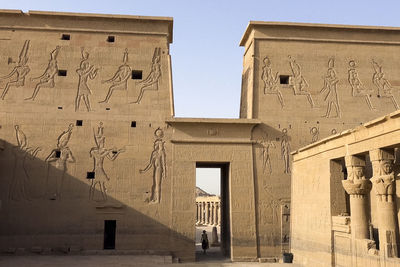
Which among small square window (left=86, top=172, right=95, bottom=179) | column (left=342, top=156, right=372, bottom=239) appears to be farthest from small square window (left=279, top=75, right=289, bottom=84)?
small square window (left=86, top=172, right=95, bottom=179)

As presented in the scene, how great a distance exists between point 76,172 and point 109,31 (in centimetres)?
625

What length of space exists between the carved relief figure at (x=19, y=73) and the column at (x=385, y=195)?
→ 44.0ft

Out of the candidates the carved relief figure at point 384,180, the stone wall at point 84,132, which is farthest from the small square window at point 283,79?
the carved relief figure at point 384,180

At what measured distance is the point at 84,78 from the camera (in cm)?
1491

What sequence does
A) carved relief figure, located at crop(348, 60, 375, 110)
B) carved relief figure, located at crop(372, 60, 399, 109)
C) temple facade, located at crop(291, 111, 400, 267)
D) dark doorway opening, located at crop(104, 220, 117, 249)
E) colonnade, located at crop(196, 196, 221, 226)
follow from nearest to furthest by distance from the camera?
temple facade, located at crop(291, 111, 400, 267) → dark doorway opening, located at crop(104, 220, 117, 249) → carved relief figure, located at crop(348, 60, 375, 110) → carved relief figure, located at crop(372, 60, 399, 109) → colonnade, located at crop(196, 196, 221, 226)

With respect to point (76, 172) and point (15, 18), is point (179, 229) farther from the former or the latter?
point (15, 18)

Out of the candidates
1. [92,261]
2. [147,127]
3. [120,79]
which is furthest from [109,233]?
[120,79]

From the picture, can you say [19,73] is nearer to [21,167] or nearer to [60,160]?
[21,167]

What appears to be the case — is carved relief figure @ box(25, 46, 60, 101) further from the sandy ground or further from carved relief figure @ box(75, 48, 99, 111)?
the sandy ground

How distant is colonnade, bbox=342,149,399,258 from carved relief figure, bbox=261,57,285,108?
21.9ft

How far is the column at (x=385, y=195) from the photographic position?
7.96m

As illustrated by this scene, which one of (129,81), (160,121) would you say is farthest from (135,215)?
(129,81)

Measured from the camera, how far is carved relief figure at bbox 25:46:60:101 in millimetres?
14617

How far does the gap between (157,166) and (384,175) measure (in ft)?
28.0
